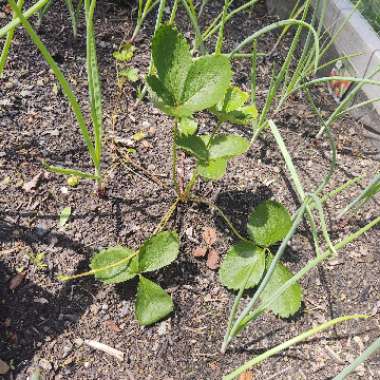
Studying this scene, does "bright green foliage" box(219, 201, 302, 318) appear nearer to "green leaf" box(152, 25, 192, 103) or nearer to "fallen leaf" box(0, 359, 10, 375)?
"green leaf" box(152, 25, 192, 103)

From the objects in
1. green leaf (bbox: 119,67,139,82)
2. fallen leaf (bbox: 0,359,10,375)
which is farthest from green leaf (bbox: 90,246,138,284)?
green leaf (bbox: 119,67,139,82)

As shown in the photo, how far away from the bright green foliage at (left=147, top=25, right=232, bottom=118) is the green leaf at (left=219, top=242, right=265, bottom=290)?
0.94 feet

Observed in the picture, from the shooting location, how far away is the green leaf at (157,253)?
81 centimetres

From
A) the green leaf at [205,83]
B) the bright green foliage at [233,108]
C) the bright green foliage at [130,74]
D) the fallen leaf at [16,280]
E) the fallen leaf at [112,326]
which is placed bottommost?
the fallen leaf at [112,326]

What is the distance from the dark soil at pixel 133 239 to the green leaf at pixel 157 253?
0.07 m

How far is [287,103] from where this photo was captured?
119cm

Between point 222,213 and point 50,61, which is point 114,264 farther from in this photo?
point 50,61

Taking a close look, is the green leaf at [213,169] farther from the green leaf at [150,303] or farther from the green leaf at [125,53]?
the green leaf at [125,53]

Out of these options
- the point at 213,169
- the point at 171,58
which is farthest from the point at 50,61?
the point at 213,169

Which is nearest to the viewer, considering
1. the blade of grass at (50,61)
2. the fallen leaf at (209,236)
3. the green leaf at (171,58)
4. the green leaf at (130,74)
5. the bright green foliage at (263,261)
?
the blade of grass at (50,61)

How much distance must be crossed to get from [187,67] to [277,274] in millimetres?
405

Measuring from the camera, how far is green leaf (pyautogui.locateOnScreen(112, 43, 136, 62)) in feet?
3.77

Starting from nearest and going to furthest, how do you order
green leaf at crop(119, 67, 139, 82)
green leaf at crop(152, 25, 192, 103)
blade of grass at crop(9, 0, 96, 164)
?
blade of grass at crop(9, 0, 96, 164) → green leaf at crop(152, 25, 192, 103) → green leaf at crop(119, 67, 139, 82)

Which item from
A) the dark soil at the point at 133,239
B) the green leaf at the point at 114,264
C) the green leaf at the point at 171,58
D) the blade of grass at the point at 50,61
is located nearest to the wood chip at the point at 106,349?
the dark soil at the point at 133,239
